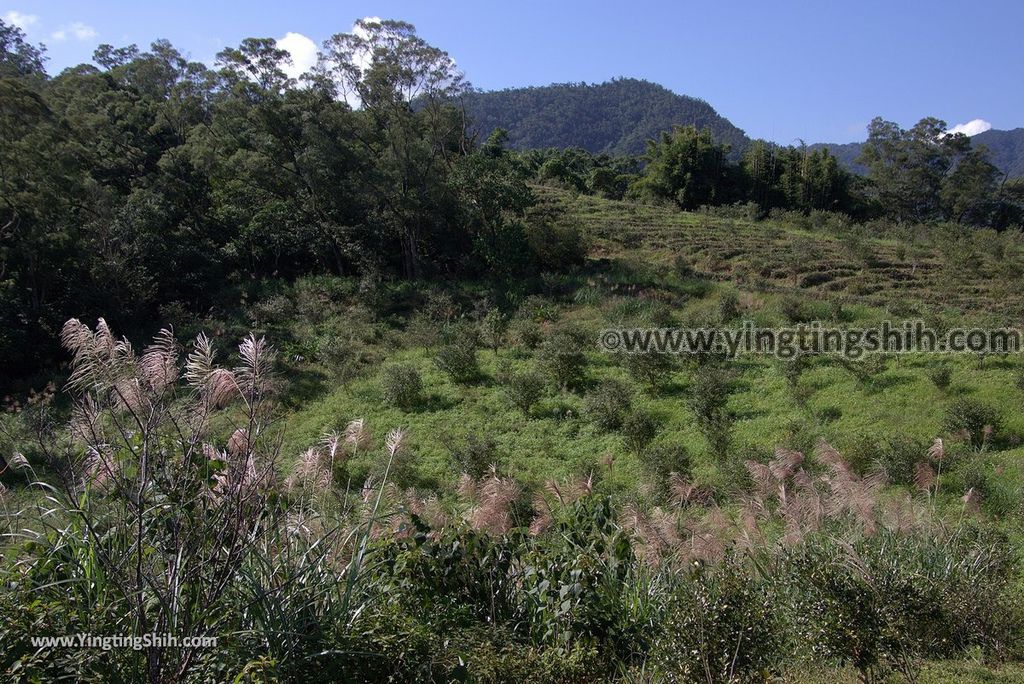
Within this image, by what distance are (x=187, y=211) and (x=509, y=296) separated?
10820 millimetres

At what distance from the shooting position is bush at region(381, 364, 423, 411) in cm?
1148

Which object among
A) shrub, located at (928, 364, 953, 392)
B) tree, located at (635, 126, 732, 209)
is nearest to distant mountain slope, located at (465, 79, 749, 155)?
tree, located at (635, 126, 732, 209)

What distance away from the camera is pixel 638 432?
9.16 metres

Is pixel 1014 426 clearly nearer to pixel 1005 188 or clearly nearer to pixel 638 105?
pixel 1005 188

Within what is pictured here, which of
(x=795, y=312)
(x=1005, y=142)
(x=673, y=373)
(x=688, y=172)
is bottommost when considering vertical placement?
(x=673, y=373)

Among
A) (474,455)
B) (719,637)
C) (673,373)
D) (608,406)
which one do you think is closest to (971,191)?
(673,373)

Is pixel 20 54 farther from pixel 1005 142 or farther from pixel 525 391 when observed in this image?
pixel 1005 142

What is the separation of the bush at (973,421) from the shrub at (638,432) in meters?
3.59

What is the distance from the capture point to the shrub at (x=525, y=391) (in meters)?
10.6

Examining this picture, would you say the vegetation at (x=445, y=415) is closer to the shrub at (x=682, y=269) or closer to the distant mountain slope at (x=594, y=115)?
the shrub at (x=682, y=269)

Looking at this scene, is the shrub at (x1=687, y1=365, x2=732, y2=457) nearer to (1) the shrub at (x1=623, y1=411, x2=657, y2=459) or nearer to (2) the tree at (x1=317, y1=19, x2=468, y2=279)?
(1) the shrub at (x1=623, y1=411, x2=657, y2=459)

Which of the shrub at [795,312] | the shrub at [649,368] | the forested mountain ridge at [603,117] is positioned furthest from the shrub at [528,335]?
the forested mountain ridge at [603,117]

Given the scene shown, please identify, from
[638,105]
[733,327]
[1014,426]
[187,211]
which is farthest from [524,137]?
[1014,426]

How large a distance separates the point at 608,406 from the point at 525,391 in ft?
4.90
